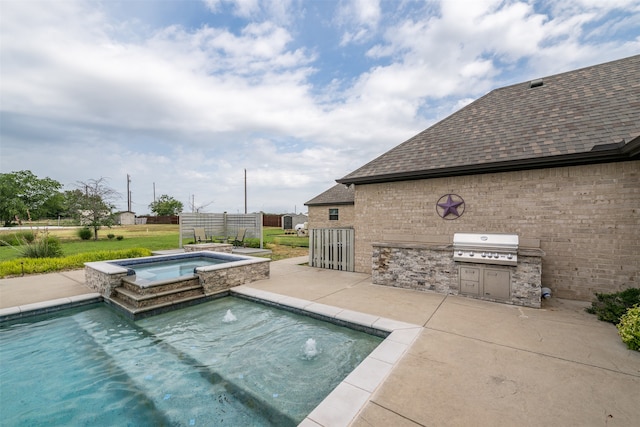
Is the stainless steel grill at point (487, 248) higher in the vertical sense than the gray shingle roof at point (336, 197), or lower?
lower

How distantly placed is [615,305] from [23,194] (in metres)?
57.1

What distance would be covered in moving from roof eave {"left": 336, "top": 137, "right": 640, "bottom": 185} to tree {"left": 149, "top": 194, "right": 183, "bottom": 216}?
55.7 metres

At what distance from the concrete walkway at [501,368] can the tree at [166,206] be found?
5361 centimetres

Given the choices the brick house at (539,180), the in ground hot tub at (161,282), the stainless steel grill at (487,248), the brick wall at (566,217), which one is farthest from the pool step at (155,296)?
the brick wall at (566,217)

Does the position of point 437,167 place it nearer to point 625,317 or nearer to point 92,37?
point 625,317

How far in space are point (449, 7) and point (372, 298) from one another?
8.30 meters

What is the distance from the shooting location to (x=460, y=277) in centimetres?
586

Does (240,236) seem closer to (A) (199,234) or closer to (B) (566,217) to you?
(A) (199,234)

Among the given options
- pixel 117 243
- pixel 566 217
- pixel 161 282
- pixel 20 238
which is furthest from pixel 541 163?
pixel 20 238

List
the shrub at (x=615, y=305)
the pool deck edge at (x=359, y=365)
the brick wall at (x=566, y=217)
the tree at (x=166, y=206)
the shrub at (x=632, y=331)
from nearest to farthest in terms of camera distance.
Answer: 1. the pool deck edge at (x=359, y=365)
2. the shrub at (x=632, y=331)
3. the shrub at (x=615, y=305)
4. the brick wall at (x=566, y=217)
5. the tree at (x=166, y=206)

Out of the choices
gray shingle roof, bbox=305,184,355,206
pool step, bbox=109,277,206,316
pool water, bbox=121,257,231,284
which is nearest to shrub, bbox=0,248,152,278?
pool water, bbox=121,257,231,284

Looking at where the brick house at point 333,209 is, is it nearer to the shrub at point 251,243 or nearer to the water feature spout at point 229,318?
the shrub at point 251,243

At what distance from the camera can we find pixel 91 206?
17.1 meters

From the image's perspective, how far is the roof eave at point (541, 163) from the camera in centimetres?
496
